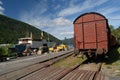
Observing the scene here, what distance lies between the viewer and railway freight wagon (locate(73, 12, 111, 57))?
15.8 meters

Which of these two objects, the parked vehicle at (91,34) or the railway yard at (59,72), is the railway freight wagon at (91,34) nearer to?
the parked vehicle at (91,34)

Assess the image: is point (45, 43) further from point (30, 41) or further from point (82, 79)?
point (82, 79)

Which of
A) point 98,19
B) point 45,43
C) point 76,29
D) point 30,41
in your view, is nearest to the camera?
point 98,19

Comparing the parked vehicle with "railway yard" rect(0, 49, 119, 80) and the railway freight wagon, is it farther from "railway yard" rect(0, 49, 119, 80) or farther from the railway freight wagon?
"railway yard" rect(0, 49, 119, 80)

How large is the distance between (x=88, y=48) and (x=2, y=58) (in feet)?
51.6

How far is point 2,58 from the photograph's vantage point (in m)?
27.3

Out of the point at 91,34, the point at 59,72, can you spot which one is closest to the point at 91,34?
the point at 91,34

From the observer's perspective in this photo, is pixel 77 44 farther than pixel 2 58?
No

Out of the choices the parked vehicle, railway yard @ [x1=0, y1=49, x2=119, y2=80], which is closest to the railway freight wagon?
the parked vehicle

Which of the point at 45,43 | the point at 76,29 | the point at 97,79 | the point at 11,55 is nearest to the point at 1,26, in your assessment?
the point at 45,43

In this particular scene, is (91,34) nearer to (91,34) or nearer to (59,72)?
(91,34)

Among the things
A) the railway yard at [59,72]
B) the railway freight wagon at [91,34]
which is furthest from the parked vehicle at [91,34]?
the railway yard at [59,72]

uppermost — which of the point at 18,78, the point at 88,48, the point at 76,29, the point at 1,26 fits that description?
the point at 1,26

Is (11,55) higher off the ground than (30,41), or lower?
lower
